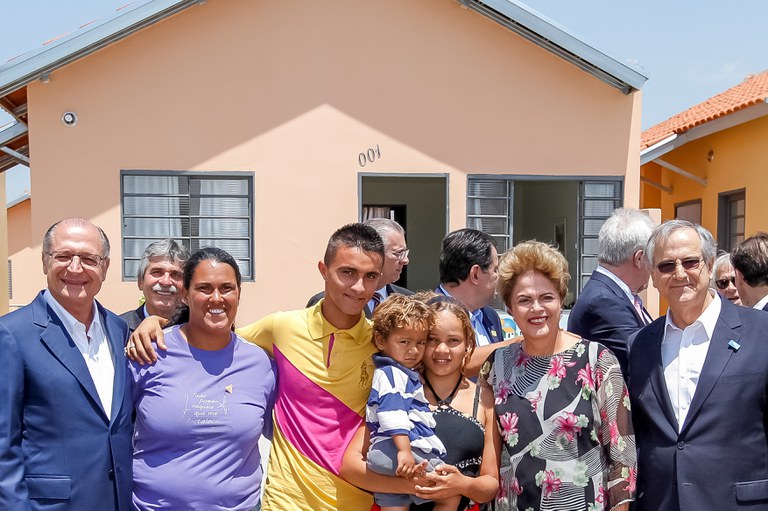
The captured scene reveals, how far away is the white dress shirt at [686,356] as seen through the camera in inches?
110

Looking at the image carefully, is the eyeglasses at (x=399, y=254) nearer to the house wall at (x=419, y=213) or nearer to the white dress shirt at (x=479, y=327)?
the white dress shirt at (x=479, y=327)

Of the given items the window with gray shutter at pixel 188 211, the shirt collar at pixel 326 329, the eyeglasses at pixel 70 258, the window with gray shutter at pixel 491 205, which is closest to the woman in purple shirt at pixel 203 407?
the shirt collar at pixel 326 329

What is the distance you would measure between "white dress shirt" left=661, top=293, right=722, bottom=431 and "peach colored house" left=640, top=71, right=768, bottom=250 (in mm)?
8768

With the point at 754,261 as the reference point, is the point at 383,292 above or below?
below

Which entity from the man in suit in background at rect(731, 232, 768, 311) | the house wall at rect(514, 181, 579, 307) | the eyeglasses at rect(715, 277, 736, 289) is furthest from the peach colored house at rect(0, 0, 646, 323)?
the man in suit in background at rect(731, 232, 768, 311)

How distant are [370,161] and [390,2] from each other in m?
2.09

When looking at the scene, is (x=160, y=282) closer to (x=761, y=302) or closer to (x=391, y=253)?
(x=391, y=253)

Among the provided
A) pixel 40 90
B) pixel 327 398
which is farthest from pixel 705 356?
pixel 40 90

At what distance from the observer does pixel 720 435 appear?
2693 mm

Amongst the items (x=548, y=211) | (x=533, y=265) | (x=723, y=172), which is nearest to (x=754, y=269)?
(x=533, y=265)

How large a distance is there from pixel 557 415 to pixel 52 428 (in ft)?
6.18

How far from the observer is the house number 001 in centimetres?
934

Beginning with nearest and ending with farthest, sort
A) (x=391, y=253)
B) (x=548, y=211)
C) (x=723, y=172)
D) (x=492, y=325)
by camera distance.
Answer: (x=492, y=325)
(x=391, y=253)
(x=723, y=172)
(x=548, y=211)

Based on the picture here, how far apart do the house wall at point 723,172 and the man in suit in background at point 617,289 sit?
31.8ft
